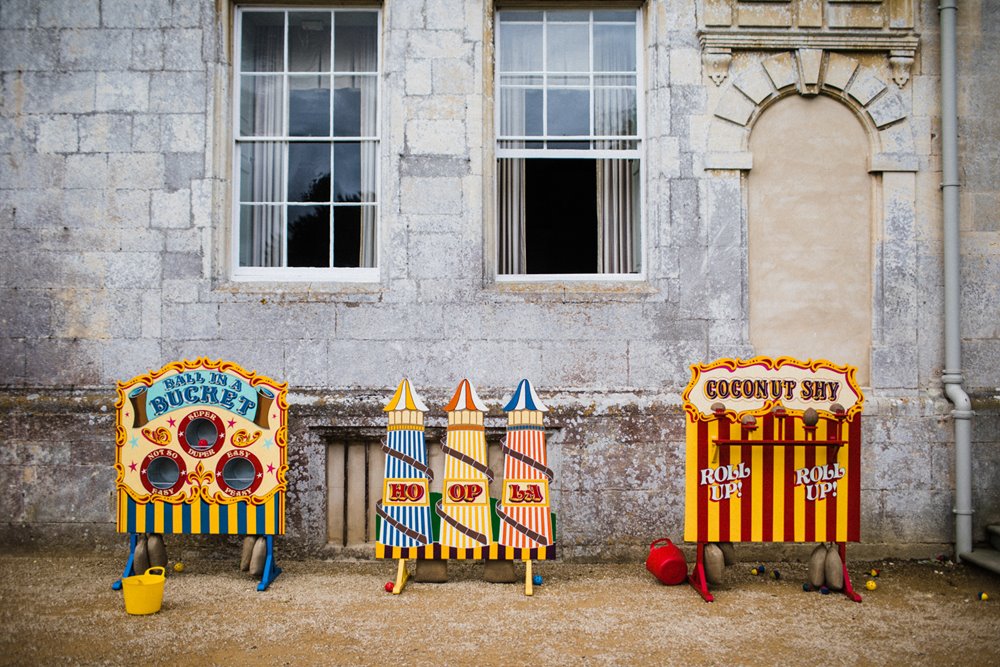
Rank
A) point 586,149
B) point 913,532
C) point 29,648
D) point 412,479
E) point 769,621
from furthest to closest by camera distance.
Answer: point 586,149 < point 913,532 < point 412,479 < point 769,621 < point 29,648

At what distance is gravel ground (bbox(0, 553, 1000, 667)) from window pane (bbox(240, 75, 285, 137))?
3.34 meters

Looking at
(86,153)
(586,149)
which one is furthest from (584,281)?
(86,153)

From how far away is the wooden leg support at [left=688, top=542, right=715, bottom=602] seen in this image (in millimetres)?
5520

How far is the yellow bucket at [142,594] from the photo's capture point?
510 cm

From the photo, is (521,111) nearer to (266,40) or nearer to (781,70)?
(781,70)

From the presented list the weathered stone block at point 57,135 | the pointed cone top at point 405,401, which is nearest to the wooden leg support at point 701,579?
the pointed cone top at point 405,401

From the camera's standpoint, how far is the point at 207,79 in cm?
668

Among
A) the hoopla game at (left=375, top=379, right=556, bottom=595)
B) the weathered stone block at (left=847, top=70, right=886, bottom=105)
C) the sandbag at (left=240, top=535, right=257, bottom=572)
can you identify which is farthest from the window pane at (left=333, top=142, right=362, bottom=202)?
the weathered stone block at (left=847, top=70, right=886, bottom=105)

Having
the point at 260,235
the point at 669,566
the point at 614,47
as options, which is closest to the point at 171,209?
the point at 260,235

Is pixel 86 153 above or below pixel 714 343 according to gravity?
above

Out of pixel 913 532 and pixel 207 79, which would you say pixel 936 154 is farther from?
pixel 207 79

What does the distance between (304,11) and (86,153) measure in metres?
2.02

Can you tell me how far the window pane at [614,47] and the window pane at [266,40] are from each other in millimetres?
2510

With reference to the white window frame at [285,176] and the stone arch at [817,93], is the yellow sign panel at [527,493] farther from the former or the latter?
the stone arch at [817,93]
